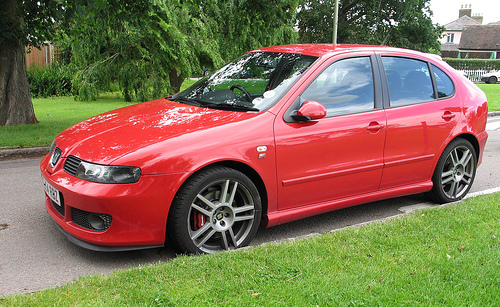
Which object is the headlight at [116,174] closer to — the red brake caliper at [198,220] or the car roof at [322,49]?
the red brake caliper at [198,220]

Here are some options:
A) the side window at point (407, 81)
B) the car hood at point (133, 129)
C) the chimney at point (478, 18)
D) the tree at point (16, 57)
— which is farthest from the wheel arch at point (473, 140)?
the chimney at point (478, 18)

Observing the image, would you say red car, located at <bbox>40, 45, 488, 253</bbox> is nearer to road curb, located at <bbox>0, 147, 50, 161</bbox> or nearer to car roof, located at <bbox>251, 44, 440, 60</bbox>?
car roof, located at <bbox>251, 44, 440, 60</bbox>

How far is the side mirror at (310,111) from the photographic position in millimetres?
3938

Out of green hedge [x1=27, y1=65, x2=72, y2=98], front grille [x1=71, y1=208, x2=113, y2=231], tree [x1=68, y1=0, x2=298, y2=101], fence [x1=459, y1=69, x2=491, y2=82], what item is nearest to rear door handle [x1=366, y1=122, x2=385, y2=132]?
front grille [x1=71, y1=208, x2=113, y2=231]

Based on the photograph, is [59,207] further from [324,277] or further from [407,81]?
[407,81]

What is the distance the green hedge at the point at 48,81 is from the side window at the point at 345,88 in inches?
833

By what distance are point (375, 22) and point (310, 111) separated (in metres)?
30.7

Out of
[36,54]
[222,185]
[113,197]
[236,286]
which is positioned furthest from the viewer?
[36,54]

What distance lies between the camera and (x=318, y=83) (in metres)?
4.28

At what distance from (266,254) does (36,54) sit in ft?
85.2

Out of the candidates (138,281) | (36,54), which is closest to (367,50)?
(138,281)

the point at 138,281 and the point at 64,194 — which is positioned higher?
the point at 64,194

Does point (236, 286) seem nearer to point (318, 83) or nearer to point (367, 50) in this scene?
point (318, 83)

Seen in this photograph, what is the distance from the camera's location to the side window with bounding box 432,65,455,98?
509 cm
